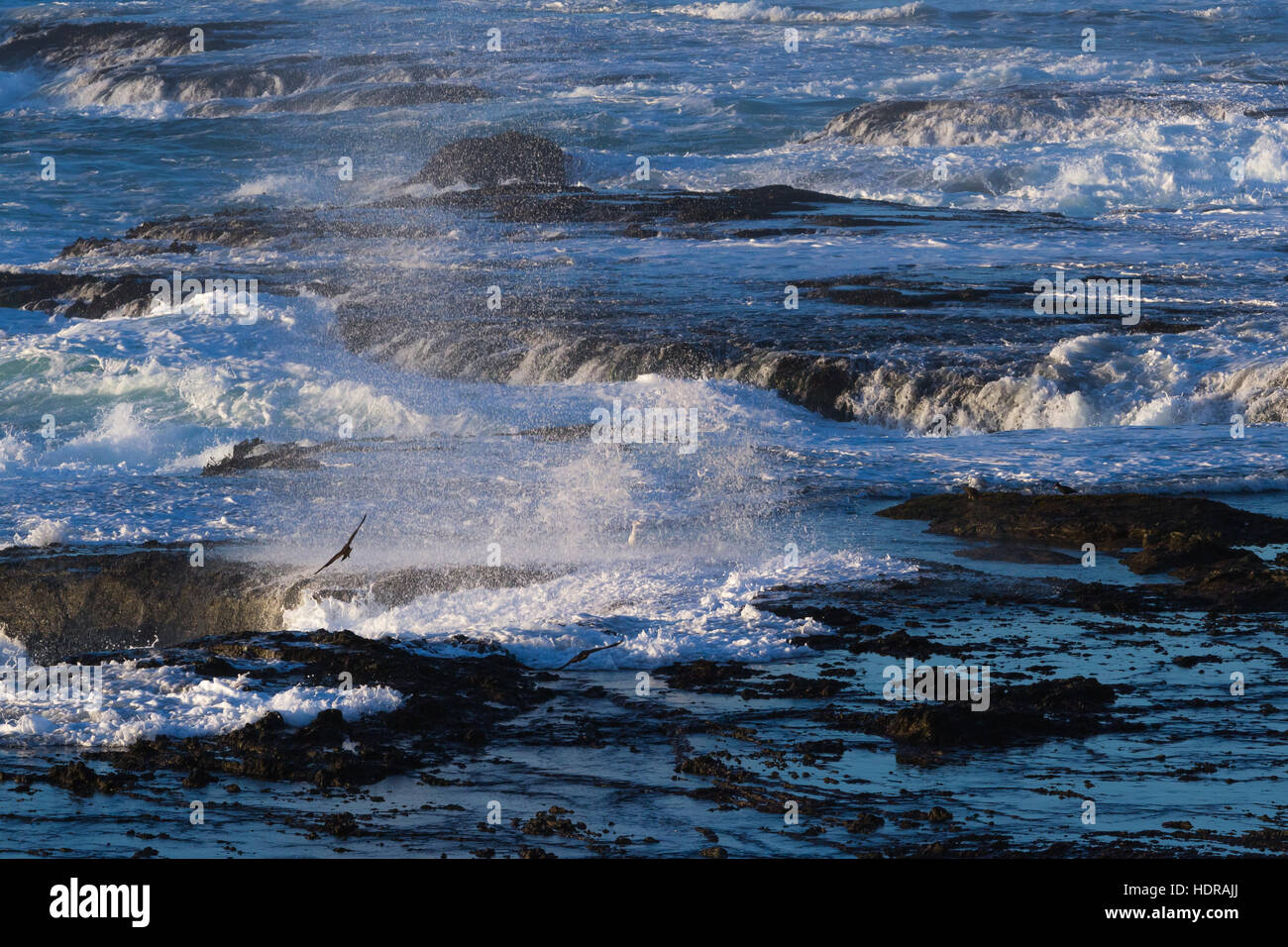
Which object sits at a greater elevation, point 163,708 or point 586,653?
point 163,708

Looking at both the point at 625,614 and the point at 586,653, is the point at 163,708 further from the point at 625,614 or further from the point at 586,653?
the point at 625,614

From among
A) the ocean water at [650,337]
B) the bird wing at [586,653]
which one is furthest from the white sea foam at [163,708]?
the bird wing at [586,653]

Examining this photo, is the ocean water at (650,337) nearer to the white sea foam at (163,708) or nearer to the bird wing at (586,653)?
the white sea foam at (163,708)

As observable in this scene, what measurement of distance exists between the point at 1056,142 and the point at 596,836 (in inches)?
1268

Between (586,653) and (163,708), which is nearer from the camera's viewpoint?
(163,708)

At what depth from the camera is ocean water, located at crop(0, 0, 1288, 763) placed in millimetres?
12023

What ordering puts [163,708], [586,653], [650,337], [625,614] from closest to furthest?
[163,708]
[586,653]
[625,614]
[650,337]

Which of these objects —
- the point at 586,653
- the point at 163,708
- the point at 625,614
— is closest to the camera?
the point at 163,708

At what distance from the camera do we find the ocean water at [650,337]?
12023 millimetres

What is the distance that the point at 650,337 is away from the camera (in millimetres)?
20188

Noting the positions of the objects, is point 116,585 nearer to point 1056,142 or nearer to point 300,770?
point 300,770

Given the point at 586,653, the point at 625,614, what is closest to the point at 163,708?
the point at 586,653

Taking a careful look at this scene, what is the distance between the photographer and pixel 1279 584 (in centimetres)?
1073

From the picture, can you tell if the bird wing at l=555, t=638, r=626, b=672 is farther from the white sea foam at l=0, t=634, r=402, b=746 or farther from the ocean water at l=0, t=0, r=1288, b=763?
the white sea foam at l=0, t=634, r=402, b=746
